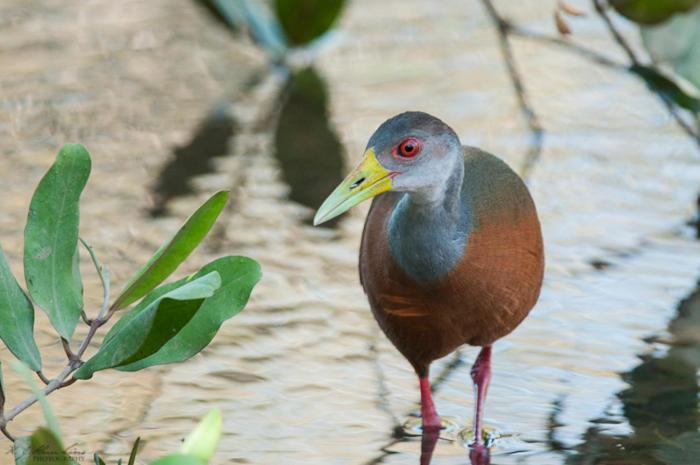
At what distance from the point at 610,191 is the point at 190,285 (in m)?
3.71

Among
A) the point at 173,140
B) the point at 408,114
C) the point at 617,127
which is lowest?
the point at 617,127

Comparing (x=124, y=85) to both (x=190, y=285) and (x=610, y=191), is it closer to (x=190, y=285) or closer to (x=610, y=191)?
(x=610, y=191)

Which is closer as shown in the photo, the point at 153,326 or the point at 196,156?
the point at 153,326

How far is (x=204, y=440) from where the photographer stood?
254 cm

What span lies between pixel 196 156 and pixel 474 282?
126 inches

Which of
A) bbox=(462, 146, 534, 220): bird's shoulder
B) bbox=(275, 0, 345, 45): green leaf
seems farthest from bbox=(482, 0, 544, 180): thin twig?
bbox=(462, 146, 534, 220): bird's shoulder

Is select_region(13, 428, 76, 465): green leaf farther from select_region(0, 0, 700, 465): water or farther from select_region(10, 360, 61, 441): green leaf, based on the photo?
select_region(0, 0, 700, 465): water

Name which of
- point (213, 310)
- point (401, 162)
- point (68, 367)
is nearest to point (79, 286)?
point (68, 367)

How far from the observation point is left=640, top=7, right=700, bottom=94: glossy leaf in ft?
17.5

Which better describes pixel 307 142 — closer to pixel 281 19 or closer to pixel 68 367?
pixel 281 19

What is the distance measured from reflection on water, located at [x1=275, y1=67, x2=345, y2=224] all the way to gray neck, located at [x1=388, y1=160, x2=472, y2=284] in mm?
2217

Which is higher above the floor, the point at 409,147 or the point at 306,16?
the point at 409,147

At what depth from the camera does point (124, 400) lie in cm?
450

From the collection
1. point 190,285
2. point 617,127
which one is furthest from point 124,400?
point 617,127
